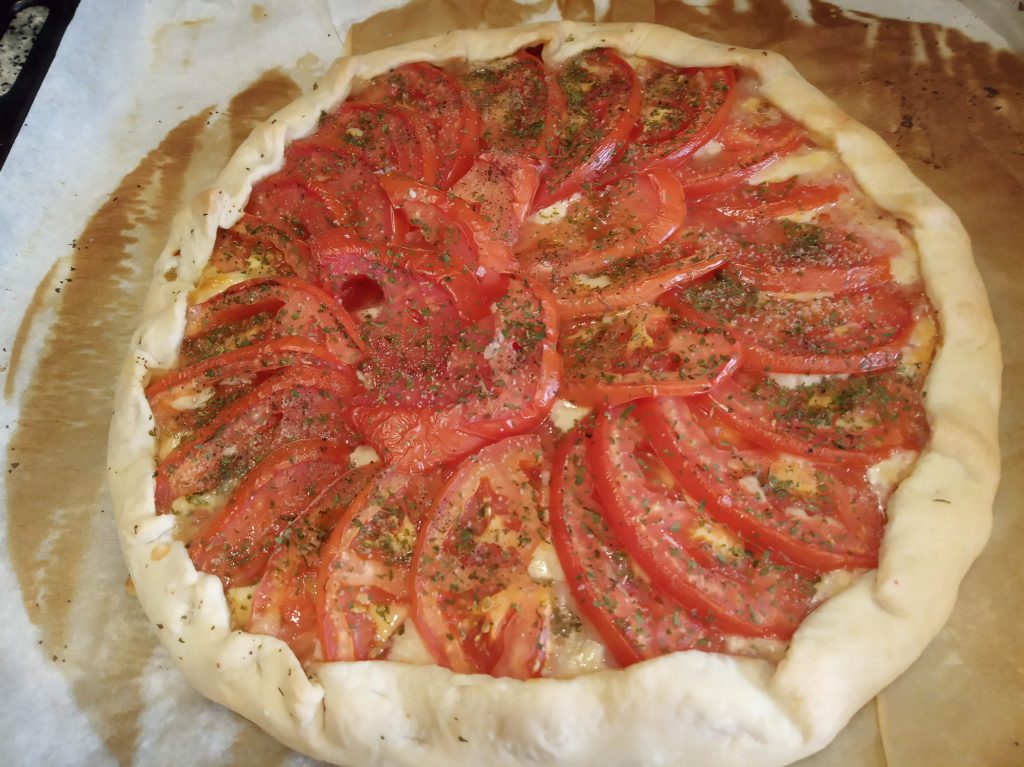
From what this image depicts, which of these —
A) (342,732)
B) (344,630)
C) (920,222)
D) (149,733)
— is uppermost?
(920,222)

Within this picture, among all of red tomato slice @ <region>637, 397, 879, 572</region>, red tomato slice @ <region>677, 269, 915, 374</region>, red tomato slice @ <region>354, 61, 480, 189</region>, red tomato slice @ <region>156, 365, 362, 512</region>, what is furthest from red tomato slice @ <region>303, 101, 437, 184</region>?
red tomato slice @ <region>637, 397, 879, 572</region>

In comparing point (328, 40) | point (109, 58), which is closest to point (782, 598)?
point (328, 40)

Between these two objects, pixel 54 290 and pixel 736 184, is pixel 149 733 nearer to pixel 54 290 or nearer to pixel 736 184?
pixel 54 290

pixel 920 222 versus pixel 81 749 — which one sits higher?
pixel 920 222

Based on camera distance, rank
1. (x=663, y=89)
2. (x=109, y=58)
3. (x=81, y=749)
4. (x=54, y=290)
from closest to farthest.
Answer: (x=81, y=749) < (x=663, y=89) < (x=54, y=290) < (x=109, y=58)

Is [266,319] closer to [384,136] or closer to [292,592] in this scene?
[384,136]

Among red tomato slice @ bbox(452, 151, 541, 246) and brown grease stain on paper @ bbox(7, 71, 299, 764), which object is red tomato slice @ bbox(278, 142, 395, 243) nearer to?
red tomato slice @ bbox(452, 151, 541, 246)

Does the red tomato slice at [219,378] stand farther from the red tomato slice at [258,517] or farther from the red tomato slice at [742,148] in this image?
the red tomato slice at [742,148]
